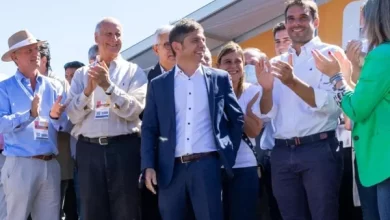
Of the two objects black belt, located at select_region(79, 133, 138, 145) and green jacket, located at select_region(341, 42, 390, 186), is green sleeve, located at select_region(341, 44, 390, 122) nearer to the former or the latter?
green jacket, located at select_region(341, 42, 390, 186)

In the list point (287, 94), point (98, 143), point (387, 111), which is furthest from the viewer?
point (98, 143)

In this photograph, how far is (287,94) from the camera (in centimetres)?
429

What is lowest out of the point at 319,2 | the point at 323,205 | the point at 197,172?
the point at 323,205

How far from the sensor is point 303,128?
13.4 feet

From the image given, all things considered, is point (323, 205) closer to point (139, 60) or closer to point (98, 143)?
point (98, 143)

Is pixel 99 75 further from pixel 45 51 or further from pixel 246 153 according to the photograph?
pixel 45 51

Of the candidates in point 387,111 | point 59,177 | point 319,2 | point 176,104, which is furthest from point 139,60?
point 387,111

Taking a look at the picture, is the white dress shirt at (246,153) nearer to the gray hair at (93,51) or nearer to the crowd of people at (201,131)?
the crowd of people at (201,131)

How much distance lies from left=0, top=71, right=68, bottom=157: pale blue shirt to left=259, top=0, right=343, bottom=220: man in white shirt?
79.4 inches

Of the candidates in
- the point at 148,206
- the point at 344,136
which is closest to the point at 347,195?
the point at 344,136

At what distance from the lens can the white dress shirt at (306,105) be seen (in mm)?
4051

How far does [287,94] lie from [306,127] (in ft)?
1.10

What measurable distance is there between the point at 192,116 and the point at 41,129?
5.52 ft

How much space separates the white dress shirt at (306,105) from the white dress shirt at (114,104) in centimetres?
114
